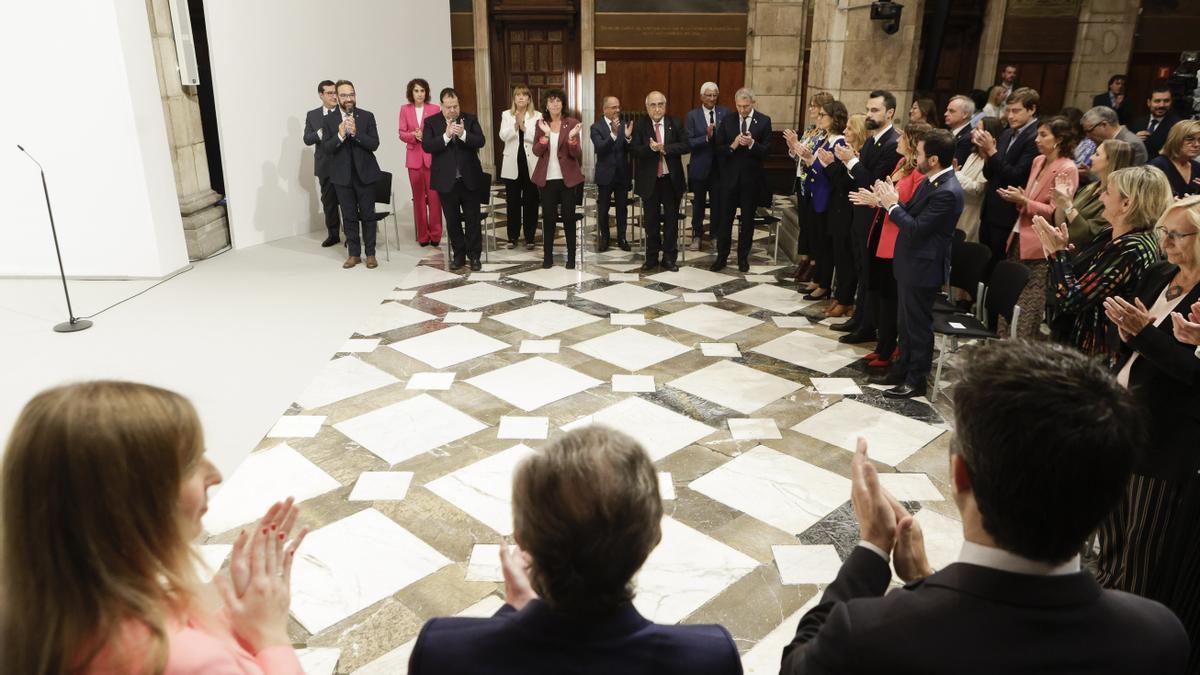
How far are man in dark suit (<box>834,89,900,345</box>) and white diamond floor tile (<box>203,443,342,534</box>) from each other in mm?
3360

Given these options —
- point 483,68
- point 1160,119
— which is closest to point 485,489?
point 1160,119

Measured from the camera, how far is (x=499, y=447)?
3.89m

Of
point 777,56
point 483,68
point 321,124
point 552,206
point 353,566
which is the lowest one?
point 353,566

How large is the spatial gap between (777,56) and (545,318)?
642cm

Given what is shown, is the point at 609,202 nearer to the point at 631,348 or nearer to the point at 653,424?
the point at 631,348

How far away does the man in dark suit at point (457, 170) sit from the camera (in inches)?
271

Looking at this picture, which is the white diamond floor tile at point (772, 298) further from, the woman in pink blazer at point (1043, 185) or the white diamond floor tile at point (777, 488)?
the white diamond floor tile at point (777, 488)

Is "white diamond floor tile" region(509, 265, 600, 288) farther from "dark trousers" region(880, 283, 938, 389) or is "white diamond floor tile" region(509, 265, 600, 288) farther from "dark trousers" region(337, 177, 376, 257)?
"dark trousers" region(880, 283, 938, 389)

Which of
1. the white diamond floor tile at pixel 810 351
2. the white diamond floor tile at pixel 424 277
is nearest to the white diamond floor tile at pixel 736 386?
the white diamond floor tile at pixel 810 351

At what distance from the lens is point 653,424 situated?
414 cm

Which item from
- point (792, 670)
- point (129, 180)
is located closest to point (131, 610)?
point (792, 670)

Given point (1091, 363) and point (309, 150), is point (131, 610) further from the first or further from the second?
point (309, 150)

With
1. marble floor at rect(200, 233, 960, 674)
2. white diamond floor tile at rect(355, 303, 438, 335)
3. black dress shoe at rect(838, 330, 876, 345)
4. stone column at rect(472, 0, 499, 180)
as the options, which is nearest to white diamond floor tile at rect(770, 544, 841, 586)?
marble floor at rect(200, 233, 960, 674)

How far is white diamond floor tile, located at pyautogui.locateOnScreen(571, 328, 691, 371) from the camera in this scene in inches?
198
